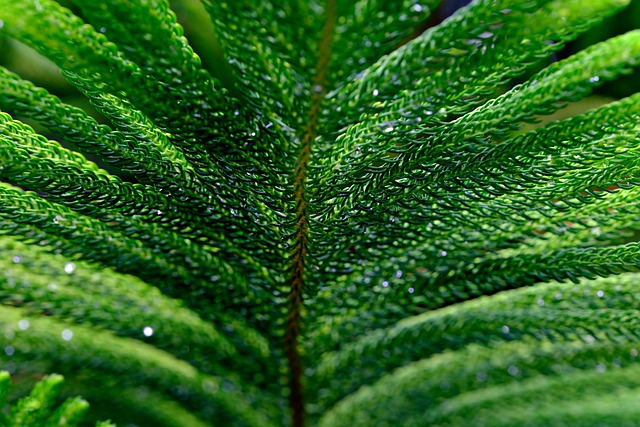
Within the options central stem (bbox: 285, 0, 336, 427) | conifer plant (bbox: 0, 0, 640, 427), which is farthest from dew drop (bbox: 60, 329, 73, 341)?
central stem (bbox: 285, 0, 336, 427)

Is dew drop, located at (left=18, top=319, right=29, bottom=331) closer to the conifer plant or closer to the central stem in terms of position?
the conifer plant

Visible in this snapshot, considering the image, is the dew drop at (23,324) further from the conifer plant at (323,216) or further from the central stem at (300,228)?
the central stem at (300,228)

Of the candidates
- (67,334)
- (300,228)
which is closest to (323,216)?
(300,228)

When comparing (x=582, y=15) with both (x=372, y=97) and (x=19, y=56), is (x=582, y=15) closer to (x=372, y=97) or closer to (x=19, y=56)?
(x=372, y=97)

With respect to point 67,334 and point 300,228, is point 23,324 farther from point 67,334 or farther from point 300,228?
point 300,228

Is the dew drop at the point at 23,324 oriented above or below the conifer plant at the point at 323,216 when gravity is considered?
below

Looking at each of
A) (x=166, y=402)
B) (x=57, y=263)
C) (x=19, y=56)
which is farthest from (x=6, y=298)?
(x=19, y=56)

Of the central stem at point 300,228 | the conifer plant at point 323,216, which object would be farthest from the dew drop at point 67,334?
the central stem at point 300,228
